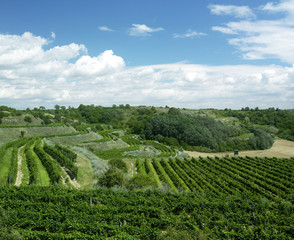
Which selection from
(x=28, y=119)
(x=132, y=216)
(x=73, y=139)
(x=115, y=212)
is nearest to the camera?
(x=132, y=216)

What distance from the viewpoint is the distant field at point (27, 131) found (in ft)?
187

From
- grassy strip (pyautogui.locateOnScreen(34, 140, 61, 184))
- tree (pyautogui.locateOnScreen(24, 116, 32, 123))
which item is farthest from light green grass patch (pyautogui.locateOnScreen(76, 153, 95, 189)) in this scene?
tree (pyautogui.locateOnScreen(24, 116, 32, 123))

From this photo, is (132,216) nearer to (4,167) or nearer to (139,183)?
(139,183)

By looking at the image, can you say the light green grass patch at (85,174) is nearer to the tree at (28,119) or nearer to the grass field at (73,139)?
the grass field at (73,139)

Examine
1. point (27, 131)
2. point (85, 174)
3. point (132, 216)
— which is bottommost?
point (85, 174)

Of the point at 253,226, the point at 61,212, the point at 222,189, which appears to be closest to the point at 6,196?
the point at 61,212

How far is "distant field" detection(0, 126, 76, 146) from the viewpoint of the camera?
187 feet

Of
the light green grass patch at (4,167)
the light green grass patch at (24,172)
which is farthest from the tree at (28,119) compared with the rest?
the light green grass patch at (24,172)

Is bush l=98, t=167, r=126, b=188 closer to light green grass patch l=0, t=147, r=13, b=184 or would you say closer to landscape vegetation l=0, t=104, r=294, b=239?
landscape vegetation l=0, t=104, r=294, b=239

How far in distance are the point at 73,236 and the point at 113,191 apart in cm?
948

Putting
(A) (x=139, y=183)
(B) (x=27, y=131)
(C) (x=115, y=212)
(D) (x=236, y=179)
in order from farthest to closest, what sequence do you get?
(B) (x=27, y=131)
(D) (x=236, y=179)
(A) (x=139, y=183)
(C) (x=115, y=212)

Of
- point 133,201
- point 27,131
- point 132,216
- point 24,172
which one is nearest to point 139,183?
point 133,201

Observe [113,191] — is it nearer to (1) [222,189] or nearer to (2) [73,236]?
(2) [73,236]

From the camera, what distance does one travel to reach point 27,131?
65875 millimetres
